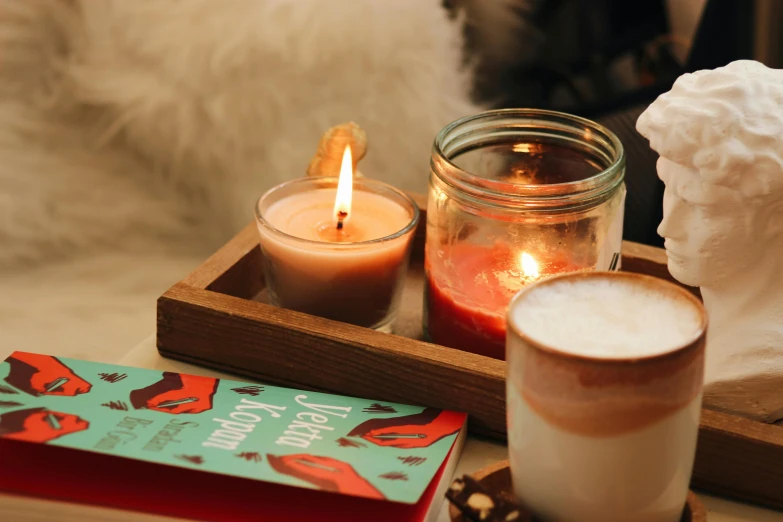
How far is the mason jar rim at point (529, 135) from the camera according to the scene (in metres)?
0.51

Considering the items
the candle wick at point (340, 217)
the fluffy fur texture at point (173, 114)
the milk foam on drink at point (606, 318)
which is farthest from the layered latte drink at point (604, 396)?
the fluffy fur texture at point (173, 114)

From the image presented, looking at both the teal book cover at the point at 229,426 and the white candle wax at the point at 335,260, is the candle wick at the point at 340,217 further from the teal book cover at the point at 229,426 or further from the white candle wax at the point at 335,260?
the teal book cover at the point at 229,426

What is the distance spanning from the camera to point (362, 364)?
0.52m

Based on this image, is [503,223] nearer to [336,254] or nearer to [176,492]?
[336,254]

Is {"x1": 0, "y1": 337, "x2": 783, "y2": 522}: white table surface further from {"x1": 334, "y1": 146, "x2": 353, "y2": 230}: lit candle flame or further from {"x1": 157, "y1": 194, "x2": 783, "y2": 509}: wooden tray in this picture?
Answer: {"x1": 334, "y1": 146, "x2": 353, "y2": 230}: lit candle flame

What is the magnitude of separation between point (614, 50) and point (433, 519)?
747 millimetres

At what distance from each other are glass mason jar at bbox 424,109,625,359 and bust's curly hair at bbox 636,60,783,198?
3.6 inches

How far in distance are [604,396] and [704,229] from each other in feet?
0.49

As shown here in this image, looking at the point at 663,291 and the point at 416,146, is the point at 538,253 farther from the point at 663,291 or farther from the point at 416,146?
the point at 416,146

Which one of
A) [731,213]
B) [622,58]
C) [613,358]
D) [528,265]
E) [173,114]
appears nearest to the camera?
[613,358]

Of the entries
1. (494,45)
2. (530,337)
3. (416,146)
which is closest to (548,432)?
(530,337)

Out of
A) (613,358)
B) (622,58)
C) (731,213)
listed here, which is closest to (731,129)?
(731,213)

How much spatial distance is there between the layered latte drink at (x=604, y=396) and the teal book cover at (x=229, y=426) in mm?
81

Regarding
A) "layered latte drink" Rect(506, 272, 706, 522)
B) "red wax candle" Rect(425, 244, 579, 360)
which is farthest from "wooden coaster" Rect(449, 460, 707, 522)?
"red wax candle" Rect(425, 244, 579, 360)
